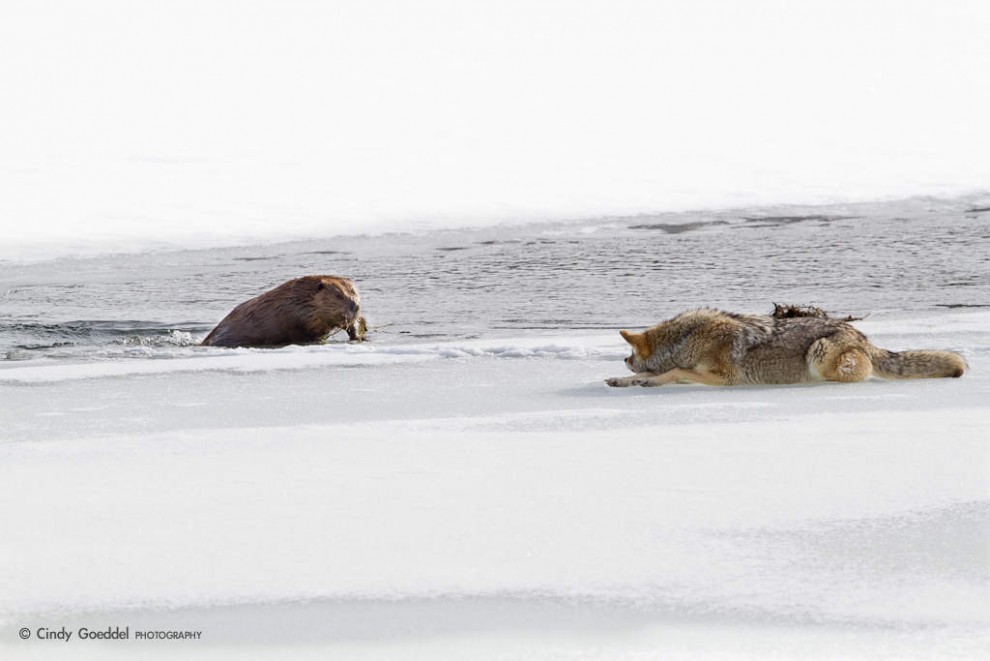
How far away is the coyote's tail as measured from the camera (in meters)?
6.27

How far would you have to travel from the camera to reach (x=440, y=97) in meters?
22.5

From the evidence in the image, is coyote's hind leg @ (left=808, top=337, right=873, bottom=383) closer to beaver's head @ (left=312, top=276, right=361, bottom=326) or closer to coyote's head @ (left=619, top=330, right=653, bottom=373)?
coyote's head @ (left=619, top=330, right=653, bottom=373)

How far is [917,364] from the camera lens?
20.7ft

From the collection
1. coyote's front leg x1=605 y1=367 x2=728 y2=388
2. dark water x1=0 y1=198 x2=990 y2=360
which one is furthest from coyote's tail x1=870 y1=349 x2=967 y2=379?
dark water x1=0 y1=198 x2=990 y2=360

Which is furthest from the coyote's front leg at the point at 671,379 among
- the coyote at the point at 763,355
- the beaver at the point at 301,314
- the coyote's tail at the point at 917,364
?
the beaver at the point at 301,314

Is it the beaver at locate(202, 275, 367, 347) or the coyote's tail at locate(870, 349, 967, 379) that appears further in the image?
the beaver at locate(202, 275, 367, 347)

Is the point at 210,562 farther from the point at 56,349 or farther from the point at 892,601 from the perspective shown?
the point at 56,349

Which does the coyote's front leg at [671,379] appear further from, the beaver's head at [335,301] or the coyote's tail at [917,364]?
the beaver's head at [335,301]

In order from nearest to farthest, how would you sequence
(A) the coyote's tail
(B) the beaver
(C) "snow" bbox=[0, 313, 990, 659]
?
(C) "snow" bbox=[0, 313, 990, 659] → (A) the coyote's tail → (B) the beaver

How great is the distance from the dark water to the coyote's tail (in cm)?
333

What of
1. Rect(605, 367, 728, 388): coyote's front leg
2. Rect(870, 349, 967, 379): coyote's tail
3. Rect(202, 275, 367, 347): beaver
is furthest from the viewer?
Rect(202, 275, 367, 347): beaver

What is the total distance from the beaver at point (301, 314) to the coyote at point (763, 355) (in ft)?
11.1

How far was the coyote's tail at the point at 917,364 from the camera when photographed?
247 inches

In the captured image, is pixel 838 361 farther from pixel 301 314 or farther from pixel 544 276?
pixel 544 276
